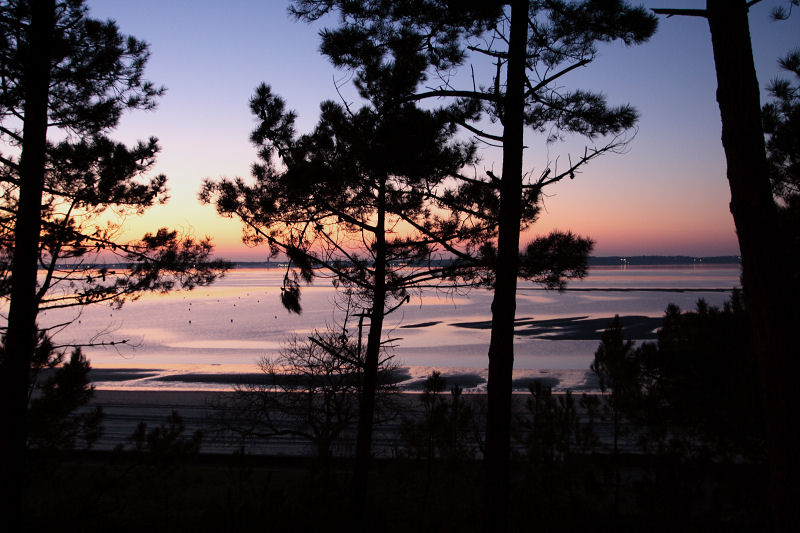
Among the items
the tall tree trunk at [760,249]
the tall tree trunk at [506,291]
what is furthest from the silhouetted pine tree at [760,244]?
the tall tree trunk at [506,291]

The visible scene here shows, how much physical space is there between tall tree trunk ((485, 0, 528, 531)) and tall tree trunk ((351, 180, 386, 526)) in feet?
9.09

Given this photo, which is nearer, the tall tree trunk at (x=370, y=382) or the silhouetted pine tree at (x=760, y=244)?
the silhouetted pine tree at (x=760, y=244)

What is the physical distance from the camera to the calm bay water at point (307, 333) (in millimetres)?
26578

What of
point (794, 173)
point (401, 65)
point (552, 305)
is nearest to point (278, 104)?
point (401, 65)

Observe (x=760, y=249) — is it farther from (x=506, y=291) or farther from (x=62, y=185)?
(x=62, y=185)

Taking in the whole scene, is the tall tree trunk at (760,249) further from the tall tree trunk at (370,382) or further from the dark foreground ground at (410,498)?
the tall tree trunk at (370,382)

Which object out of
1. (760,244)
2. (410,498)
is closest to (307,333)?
(410,498)

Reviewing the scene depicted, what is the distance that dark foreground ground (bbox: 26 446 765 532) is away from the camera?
7.98m

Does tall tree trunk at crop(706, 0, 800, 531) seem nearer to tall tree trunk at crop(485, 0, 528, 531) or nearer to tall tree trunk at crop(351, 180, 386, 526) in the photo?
tall tree trunk at crop(485, 0, 528, 531)

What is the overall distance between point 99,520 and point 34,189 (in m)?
5.36

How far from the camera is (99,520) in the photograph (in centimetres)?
827

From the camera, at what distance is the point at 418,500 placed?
985 centimetres

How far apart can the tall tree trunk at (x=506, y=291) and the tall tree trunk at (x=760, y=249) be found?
2.34 m

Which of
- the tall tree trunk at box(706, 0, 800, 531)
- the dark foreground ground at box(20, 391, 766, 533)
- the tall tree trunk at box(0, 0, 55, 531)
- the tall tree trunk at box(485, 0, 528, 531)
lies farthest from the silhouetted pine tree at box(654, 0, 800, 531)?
the tall tree trunk at box(0, 0, 55, 531)
